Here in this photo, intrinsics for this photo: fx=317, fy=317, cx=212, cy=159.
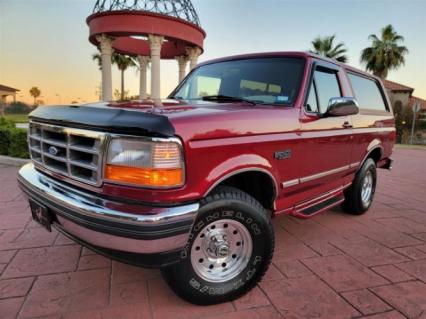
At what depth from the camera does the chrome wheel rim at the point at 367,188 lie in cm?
461

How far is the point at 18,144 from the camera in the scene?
7.56 meters

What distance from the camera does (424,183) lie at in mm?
7133

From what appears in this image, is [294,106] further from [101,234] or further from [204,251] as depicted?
[101,234]

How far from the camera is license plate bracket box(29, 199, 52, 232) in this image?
2.31 meters

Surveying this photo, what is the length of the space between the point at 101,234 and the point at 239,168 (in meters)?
1.01

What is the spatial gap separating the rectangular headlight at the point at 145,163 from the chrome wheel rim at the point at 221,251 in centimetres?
57

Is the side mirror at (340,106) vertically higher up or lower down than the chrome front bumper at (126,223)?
higher up

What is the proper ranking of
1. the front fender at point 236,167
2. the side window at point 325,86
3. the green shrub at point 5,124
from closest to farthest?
1. the front fender at point 236,167
2. the side window at point 325,86
3. the green shrub at point 5,124

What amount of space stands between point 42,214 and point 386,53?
36463mm

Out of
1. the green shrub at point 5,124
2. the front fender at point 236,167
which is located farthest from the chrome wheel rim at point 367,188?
the green shrub at point 5,124

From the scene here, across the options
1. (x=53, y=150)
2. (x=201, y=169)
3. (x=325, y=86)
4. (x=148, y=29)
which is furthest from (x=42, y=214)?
(x=148, y=29)

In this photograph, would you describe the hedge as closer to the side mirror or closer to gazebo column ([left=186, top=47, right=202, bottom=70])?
the side mirror

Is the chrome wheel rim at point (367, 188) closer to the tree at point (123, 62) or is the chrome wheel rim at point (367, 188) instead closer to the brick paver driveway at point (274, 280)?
the brick paver driveway at point (274, 280)

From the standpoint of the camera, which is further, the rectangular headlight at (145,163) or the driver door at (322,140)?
the driver door at (322,140)
